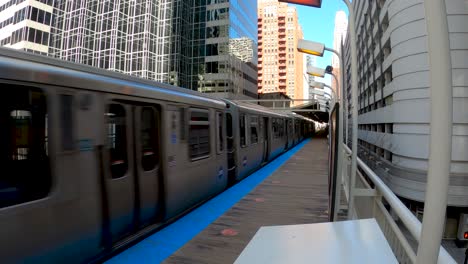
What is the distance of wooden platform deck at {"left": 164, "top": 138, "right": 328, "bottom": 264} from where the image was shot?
464 centimetres

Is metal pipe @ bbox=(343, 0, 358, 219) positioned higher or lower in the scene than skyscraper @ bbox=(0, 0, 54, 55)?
lower

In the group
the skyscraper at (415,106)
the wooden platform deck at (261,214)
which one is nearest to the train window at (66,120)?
the wooden platform deck at (261,214)

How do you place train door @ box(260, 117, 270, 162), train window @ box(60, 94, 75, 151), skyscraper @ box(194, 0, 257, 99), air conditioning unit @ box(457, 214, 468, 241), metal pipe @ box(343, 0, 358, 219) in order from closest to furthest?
train window @ box(60, 94, 75, 151)
metal pipe @ box(343, 0, 358, 219)
train door @ box(260, 117, 270, 162)
air conditioning unit @ box(457, 214, 468, 241)
skyscraper @ box(194, 0, 257, 99)

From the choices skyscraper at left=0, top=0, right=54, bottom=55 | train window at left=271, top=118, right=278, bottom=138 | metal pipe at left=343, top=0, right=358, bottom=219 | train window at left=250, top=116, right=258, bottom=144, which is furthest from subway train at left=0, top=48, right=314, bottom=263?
skyscraper at left=0, top=0, right=54, bottom=55

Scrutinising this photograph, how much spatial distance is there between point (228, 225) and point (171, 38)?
52.3 metres

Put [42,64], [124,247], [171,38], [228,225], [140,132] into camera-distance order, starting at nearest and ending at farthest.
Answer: [42,64]
[124,247]
[140,132]
[228,225]
[171,38]

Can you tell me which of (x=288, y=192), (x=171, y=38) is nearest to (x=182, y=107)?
(x=288, y=192)

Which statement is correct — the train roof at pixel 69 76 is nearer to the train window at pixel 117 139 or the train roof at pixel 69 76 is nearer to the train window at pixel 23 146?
the train window at pixel 23 146

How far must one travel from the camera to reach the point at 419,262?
3.86 ft

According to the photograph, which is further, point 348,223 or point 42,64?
point 42,64

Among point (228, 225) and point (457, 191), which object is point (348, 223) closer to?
point (228, 225)

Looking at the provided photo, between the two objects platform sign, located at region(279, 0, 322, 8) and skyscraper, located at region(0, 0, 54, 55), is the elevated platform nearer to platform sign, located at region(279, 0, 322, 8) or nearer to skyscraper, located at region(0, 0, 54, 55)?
platform sign, located at region(279, 0, 322, 8)

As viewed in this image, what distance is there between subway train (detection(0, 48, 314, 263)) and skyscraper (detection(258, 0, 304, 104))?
467 ft

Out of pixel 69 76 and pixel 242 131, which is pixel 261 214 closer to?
pixel 69 76
